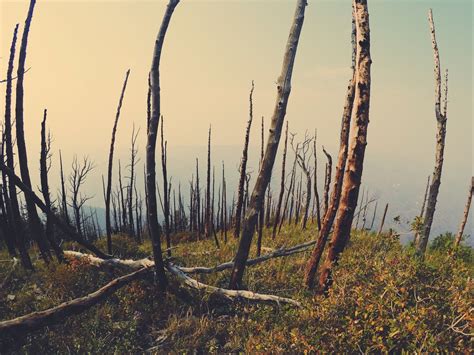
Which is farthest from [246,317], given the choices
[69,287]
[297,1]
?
[297,1]

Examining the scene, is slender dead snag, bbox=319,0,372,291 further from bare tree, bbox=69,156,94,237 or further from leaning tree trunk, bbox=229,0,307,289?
bare tree, bbox=69,156,94,237

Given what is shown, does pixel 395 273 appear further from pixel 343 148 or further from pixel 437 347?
pixel 343 148

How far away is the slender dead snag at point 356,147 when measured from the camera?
5.39m

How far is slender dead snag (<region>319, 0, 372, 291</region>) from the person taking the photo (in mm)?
5387

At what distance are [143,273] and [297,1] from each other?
18.1 ft

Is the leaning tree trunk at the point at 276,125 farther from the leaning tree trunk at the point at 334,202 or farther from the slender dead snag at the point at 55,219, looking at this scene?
the slender dead snag at the point at 55,219

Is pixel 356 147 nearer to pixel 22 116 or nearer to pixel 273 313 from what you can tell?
pixel 273 313

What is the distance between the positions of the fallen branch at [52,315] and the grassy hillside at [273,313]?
22cm

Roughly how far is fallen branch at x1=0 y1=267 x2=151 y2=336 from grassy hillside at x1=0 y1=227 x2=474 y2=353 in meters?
0.22

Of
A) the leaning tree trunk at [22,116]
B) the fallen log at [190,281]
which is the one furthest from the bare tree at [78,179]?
the fallen log at [190,281]

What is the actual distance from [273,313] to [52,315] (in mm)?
3271

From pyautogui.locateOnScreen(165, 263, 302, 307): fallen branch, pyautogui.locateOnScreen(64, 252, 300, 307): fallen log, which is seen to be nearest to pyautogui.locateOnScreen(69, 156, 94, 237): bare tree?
pyautogui.locateOnScreen(64, 252, 300, 307): fallen log

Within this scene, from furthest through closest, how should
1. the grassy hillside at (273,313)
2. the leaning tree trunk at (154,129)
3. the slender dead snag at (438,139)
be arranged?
the slender dead snag at (438,139)
the leaning tree trunk at (154,129)
the grassy hillside at (273,313)

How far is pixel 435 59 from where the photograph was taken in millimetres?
8836
